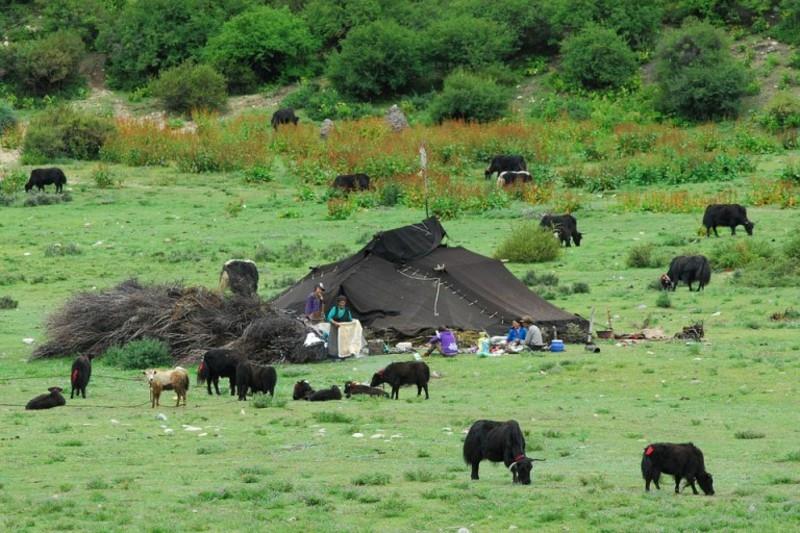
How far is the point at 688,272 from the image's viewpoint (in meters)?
31.5

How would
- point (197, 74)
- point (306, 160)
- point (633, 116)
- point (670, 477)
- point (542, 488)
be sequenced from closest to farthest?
point (542, 488), point (670, 477), point (306, 160), point (633, 116), point (197, 74)

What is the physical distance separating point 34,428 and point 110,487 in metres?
4.22

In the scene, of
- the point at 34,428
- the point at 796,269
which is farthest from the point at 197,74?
the point at 34,428

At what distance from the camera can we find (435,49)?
215ft

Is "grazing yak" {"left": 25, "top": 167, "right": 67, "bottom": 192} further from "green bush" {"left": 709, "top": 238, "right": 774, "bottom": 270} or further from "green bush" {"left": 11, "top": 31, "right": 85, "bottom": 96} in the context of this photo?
"green bush" {"left": 709, "top": 238, "right": 774, "bottom": 270}

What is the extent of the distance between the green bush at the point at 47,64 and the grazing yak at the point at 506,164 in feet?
75.0

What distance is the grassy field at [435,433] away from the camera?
13.3m

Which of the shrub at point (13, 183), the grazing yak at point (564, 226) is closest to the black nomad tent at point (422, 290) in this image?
the grazing yak at point (564, 226)

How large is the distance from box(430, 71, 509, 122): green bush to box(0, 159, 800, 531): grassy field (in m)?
22.1

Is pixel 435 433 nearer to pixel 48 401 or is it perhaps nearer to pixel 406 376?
pixel 406 376

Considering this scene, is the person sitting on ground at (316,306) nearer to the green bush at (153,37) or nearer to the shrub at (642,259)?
the shrub at (642,259)

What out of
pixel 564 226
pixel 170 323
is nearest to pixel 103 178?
pixel 564 226

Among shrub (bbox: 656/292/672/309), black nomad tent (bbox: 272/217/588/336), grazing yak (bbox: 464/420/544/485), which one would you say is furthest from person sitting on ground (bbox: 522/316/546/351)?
grazing yak (bbox: 464/420/544/485)

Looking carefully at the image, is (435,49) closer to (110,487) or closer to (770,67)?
(770,67)
